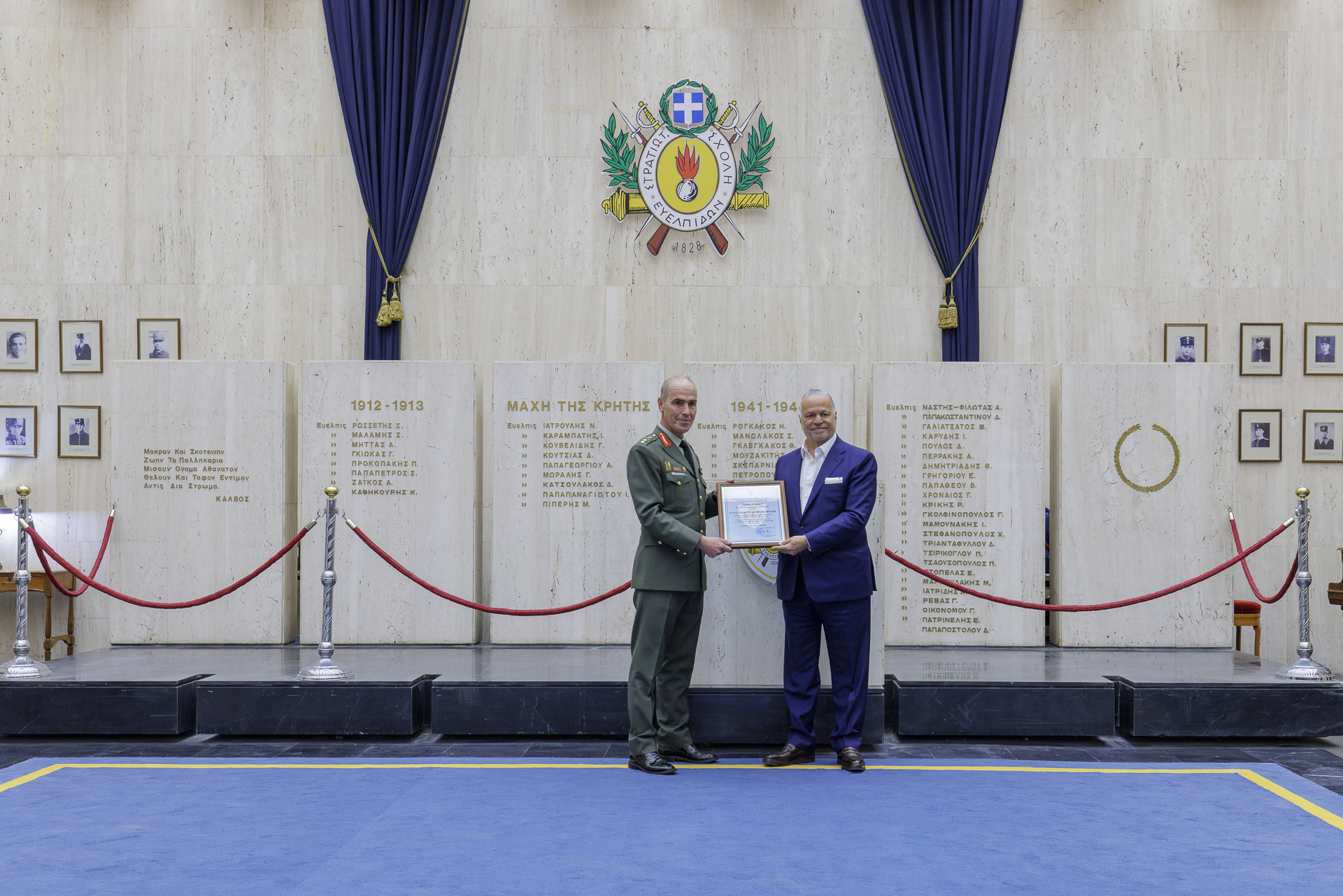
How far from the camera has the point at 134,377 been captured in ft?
26.6

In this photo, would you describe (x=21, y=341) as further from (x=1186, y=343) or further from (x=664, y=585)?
(x=1186, y=343)

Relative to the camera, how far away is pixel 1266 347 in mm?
8672

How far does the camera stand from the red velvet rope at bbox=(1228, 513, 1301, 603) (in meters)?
6.19

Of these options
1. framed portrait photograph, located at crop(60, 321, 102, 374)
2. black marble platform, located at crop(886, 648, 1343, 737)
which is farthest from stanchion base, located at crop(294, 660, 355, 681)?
framed portrait photograph, located at crop(60, 321, 102, 374)

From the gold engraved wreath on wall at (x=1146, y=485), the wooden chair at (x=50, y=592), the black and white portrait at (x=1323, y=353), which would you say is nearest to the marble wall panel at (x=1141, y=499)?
the gold engraved wreath on wall at (x=1146, y=485)

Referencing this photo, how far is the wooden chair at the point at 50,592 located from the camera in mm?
7871

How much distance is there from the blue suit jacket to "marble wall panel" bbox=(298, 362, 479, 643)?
11.9 feet

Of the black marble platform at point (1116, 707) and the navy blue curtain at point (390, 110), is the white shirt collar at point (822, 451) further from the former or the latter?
the navy blue curtain at point (390, 110)

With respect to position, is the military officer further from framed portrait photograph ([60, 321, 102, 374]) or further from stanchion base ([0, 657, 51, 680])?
framed portrait photograph ([60, 321, 102, 374])

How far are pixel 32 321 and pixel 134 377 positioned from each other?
1.56 meters

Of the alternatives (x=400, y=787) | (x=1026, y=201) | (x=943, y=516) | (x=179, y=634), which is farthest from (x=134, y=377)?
(x=1026, y=201)

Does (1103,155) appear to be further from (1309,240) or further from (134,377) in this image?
(134,377)

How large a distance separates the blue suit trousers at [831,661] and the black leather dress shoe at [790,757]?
0.12 feet

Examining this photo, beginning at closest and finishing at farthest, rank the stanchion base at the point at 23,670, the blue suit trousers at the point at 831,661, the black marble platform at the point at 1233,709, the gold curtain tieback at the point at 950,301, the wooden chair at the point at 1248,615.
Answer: the blue suit trousers at the point at 831,661
the black marble platform at the point at 1233,709
the stanchion base at the point at 23,670
the wooden chair at the point at 1248,615
the gold curtain tieback at the point at 950,301
